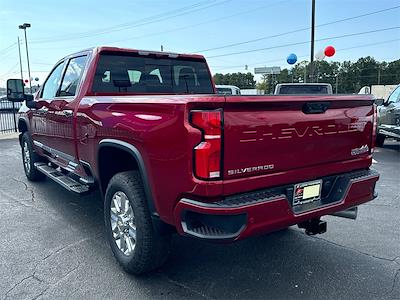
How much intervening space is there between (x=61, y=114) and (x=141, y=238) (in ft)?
7.26

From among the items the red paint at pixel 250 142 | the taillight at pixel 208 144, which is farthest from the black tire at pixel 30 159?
the taillight at pixel 208 144

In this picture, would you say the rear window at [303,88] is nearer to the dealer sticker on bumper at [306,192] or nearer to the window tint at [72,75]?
the window tint at [72,75]

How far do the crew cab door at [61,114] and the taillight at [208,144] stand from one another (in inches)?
85.0

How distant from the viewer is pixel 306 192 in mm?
2779

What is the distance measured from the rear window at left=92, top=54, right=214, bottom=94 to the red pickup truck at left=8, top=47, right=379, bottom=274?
4 cm

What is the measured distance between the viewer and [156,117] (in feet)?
8.42

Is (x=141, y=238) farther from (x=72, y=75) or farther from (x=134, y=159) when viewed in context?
(x=72, y=75)

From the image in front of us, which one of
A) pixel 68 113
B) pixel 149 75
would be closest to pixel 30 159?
pixel 68 113

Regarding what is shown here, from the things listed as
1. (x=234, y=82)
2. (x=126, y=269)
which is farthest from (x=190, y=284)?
(x=234, y=82)

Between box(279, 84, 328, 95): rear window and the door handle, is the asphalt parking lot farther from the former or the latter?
box(279, 84, 328, 95): rear window

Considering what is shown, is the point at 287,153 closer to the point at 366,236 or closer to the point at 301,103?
the point at 301,103

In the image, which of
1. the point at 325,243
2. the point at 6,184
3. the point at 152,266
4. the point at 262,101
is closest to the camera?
the point at 262,101

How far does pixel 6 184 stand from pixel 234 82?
2949 inches

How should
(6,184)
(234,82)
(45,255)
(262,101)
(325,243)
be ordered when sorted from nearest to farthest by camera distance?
(262,101) < (45,255) < (325,243) < (6,184) < (234,82)
